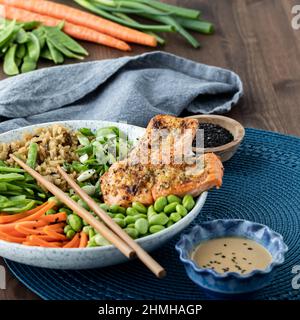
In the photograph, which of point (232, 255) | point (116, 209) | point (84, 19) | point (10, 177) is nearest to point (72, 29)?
point (84, 19)

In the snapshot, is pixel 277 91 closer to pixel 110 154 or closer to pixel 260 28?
pixel 260 28

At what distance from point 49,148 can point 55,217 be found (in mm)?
548

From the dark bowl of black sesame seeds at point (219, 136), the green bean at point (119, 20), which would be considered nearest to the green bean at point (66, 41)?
the green bean at point (119, 20)

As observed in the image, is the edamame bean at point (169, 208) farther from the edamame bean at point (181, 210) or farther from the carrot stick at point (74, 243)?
the carrot stick at point (74, 243)

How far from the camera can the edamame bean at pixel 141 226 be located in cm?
275

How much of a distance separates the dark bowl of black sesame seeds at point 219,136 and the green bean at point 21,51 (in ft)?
4.89

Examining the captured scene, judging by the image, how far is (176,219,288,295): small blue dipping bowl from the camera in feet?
8.26

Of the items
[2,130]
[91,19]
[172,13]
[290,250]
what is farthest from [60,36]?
[290,250]

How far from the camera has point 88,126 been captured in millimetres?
3529

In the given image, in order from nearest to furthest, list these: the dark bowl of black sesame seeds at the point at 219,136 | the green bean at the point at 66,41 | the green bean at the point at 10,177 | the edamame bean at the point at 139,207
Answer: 1. the edamame bean at the point at 139,207
2. the green bean at the point at 10,177
3. the dark bowl of black sesame seeds at the point at 219,136
4. the green bean at the point at 66,41

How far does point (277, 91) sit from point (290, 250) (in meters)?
1.60

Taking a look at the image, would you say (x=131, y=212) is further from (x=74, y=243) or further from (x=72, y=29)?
(x=72, y=29)

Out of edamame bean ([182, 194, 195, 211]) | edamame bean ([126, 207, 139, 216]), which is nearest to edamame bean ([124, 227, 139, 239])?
edamame bean ([126, 207, 139, 216])

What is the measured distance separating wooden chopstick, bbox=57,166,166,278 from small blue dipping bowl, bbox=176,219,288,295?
16cm
